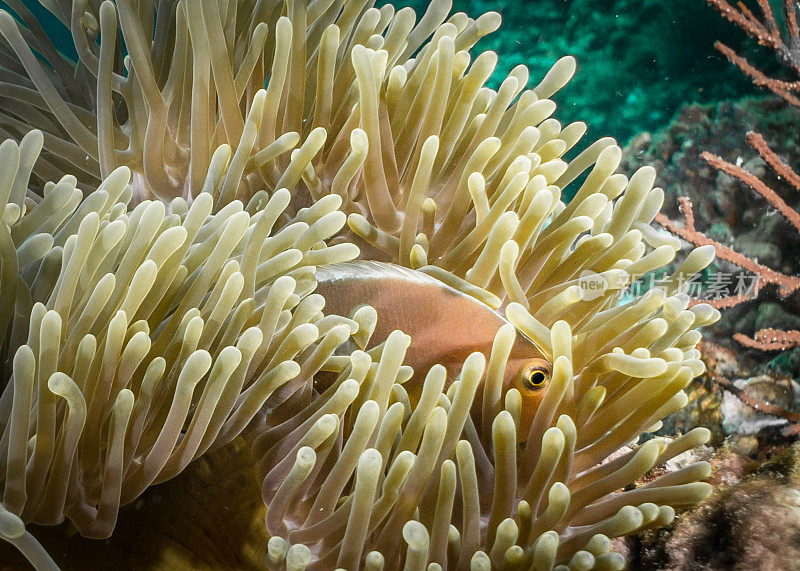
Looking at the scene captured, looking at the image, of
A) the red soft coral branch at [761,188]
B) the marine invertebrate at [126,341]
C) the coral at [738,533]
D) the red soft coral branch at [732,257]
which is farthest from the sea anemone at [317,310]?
the red soft coral branch at [761,188]

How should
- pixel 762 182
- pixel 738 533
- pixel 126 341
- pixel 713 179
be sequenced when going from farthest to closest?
pixel 713 179, pixel 762 182, pixel 738 533, pixel 126 341

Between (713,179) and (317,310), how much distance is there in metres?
2.63

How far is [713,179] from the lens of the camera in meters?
3.00

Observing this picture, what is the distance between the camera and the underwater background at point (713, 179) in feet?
4.04

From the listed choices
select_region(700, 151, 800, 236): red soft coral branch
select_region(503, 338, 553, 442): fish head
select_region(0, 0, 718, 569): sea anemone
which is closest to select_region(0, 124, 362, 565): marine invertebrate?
select_region(0, 0, 718, 569): sea anemone

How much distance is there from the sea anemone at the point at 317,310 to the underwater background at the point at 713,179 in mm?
158

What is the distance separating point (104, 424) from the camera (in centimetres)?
97

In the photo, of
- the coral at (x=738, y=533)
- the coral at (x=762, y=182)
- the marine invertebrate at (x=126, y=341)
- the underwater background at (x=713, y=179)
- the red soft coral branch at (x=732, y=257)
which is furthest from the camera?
the red soft coral branch at (x=732, y=257)

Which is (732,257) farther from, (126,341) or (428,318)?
(126,341)

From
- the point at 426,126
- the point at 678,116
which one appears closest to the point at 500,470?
the point at 426,126

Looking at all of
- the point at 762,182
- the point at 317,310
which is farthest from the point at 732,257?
the point at 317,310

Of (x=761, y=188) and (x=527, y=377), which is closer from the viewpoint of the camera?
(x=527, y=377)

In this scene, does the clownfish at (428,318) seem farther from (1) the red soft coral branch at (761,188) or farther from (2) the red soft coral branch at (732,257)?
(1) the red soft coral branch at (761,188)

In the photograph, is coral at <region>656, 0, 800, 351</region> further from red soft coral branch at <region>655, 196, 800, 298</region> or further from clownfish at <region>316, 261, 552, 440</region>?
clownfish at <region>316, 261, 552, 440</region>
